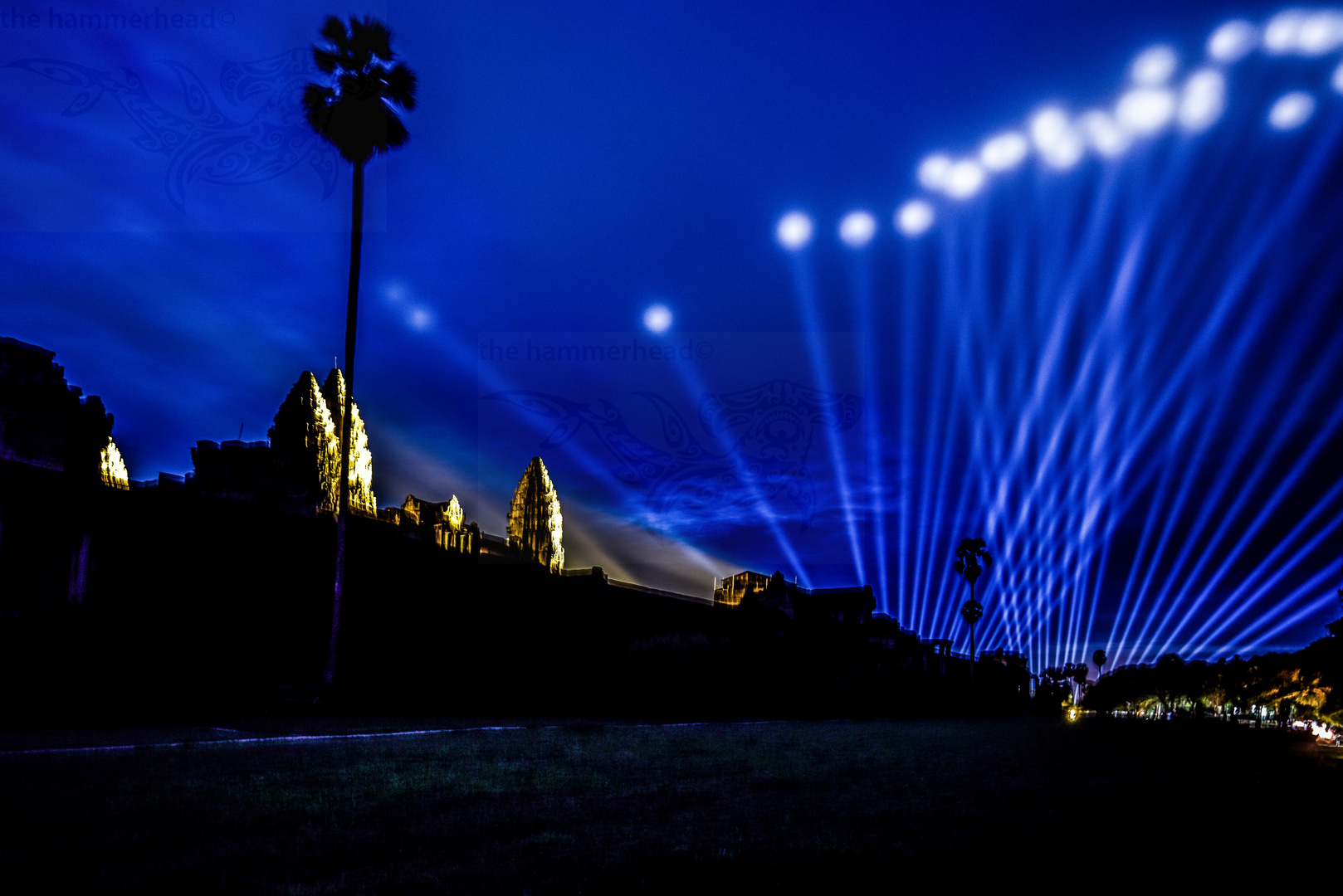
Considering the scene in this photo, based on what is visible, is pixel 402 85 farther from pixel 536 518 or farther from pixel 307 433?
pixel 536 518

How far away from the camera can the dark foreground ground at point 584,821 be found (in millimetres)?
6641

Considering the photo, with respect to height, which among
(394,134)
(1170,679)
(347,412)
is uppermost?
(394,134)

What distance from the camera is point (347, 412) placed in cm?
2747

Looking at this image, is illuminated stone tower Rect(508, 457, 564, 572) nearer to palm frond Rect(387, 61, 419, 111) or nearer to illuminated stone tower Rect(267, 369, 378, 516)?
illuminated stone tower Rect(267, 369, 378, 516)

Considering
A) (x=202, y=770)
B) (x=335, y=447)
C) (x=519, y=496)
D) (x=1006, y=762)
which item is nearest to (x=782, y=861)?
(x=202, y=770)

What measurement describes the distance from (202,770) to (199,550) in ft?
59.7

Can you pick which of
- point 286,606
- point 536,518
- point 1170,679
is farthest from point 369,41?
point 1170,679

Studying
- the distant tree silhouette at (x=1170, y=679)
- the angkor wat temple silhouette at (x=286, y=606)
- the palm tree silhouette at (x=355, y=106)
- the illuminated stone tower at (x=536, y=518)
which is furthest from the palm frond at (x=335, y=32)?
the distant tree silhouette at (x=1170, y=679)

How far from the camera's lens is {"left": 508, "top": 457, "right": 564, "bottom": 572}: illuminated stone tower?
218 feet

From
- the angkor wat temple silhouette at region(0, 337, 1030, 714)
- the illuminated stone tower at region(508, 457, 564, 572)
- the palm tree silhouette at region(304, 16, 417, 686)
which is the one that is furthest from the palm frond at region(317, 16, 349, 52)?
the illuminated stone tower at region(508, 457, 564, 572)

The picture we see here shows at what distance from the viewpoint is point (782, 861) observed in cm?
743

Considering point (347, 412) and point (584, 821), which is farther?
point (347, 412)

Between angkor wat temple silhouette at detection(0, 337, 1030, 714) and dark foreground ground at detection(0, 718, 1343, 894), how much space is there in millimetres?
9338

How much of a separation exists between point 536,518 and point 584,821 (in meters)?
58.8
